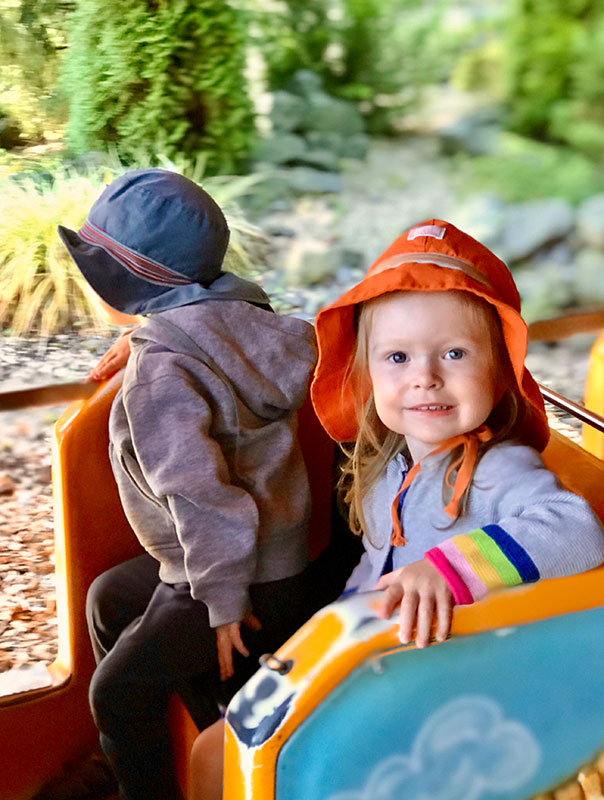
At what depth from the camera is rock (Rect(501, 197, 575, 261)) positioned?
13.3 ft

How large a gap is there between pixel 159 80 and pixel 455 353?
1.76 meters

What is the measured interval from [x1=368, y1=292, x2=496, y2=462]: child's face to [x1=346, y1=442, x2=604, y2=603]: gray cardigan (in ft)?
0.21

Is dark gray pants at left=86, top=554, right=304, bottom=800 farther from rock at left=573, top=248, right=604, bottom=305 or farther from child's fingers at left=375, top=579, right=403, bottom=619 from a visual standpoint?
rock at left=573, top=248, right=604, bottom=305

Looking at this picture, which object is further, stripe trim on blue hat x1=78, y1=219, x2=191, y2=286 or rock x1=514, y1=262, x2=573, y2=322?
rock x1=514, y1=262, x2=573, y2=322

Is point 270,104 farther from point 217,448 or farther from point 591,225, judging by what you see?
point 217,448

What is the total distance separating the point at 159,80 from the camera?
2.37 meters

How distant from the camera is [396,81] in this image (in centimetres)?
395

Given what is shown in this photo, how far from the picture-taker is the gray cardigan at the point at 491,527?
771 millimetres

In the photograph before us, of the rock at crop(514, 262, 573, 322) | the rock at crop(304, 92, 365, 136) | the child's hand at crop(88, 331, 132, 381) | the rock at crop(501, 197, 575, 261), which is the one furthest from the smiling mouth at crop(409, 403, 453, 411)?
the rock at crop(501, 197, 575, 261)

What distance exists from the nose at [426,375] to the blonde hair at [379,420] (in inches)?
2.7

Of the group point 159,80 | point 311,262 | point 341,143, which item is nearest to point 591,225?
point 341,143

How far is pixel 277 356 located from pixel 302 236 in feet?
8.21

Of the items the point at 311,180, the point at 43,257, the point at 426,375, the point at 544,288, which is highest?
the point at 426,375

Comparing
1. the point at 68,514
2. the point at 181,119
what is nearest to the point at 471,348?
the point at 68,514
